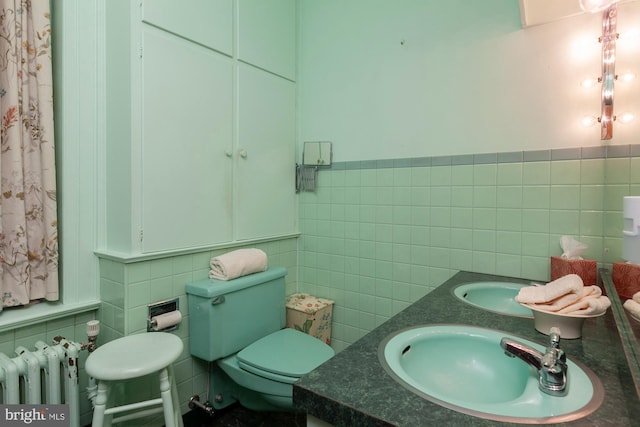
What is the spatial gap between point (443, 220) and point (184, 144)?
123 centimetres

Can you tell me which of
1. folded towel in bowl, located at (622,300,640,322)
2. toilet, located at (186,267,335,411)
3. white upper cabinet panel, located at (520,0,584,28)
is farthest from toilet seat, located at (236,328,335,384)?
white upper cabinet panel, located at (520,0,584,28)

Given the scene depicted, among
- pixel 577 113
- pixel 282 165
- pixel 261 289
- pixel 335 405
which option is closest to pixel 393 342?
pixel 335 405

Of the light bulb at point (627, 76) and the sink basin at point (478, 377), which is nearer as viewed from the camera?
the sink basin at point (478, 377)

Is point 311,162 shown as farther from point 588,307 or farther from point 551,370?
point 551,370

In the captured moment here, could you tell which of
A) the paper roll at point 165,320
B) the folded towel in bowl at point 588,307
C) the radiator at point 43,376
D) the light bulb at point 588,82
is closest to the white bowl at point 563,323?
the folded towel in bowl at point 588,307

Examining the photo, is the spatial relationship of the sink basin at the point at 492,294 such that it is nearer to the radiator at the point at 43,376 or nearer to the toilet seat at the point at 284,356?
the toilet seat at the point at 284,356

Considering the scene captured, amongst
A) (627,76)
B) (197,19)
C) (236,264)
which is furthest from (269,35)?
(627,76)

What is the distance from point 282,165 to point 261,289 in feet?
2.40

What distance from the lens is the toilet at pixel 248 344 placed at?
1.39 m

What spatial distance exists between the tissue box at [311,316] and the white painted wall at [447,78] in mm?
845

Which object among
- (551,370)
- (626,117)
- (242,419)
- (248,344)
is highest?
(626,117)

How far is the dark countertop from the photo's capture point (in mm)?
568

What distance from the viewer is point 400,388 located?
Answer: 0.66m

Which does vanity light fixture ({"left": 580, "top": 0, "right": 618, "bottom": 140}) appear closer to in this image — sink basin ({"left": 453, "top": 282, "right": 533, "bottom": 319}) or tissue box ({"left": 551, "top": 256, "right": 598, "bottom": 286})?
tissue box ({"left": 551, "top": 256, "right": 598, "bottom": 286})
